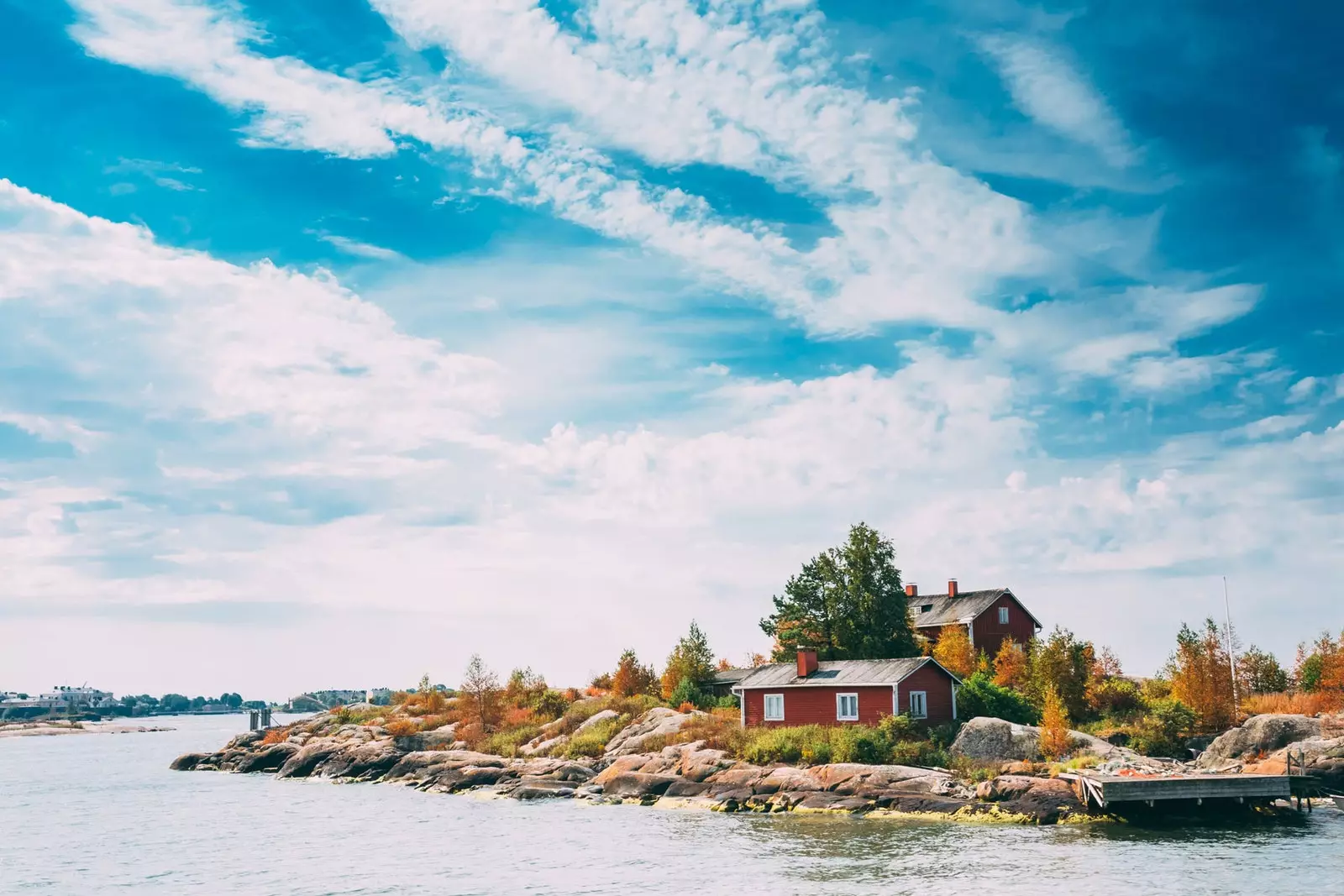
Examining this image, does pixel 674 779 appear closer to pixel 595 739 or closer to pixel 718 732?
pixel 718 732

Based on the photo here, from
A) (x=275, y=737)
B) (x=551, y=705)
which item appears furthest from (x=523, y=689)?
(x=275, y=737)

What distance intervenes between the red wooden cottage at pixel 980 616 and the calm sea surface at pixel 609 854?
106 feet

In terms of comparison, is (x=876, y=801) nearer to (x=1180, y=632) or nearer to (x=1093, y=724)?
(x=1093, y=724)

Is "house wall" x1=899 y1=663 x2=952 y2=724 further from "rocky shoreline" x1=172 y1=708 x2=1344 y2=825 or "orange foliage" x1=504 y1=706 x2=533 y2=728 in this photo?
"orange foliage" x1=504 y1=706 x2=533 y2=728

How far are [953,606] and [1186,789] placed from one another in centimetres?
3763

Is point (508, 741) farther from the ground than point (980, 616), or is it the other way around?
point (980, 616)

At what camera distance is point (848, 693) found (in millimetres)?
57656

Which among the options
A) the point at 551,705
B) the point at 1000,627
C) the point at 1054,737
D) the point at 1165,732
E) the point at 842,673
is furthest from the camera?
the point at 551,705

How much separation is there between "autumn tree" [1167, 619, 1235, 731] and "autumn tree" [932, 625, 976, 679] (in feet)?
39.7

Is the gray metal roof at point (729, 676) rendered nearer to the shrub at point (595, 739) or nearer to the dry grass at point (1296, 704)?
the shrub at point (595, 739)

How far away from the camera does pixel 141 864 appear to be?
43.8 m

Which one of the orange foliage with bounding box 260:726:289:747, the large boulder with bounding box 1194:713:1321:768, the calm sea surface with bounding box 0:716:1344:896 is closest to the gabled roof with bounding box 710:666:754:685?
the calm sea surface with bounding box 0:716:1344:896

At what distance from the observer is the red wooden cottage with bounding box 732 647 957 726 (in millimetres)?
56219

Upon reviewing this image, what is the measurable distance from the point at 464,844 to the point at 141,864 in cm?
1358
